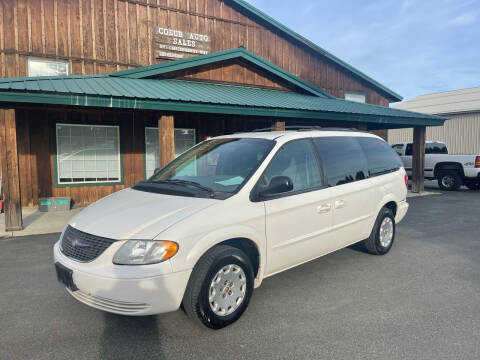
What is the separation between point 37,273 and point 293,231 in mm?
3563

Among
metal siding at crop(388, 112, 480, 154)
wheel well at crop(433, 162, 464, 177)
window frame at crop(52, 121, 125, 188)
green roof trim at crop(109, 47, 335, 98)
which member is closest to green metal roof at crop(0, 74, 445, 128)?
green roof trim at crop(109, 47, 335, 98)

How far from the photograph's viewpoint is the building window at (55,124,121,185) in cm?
1035

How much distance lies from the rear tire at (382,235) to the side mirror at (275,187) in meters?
2.36

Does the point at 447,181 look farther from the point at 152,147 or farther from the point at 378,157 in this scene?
the point at 152,147

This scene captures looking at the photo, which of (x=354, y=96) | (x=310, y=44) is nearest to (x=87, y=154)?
(x=310, y=44)

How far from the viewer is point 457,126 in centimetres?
2541

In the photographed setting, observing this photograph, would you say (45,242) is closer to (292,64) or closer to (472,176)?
(292,64)

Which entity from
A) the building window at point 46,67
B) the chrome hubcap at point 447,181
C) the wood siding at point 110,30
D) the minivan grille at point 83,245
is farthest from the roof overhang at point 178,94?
the minivan grille at point 83,245

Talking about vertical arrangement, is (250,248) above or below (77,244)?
below

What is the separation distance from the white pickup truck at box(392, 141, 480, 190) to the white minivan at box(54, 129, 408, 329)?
10640 mm

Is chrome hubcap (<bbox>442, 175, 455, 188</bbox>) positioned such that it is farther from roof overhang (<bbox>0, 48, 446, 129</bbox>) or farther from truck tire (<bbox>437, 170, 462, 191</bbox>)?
roof overhang (<bbox>0, 48, 446, 129</bbox>)

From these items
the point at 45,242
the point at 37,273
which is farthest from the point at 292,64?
the point at 37,273

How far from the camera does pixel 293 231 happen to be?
3738 mm

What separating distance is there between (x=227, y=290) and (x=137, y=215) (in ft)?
3.54
